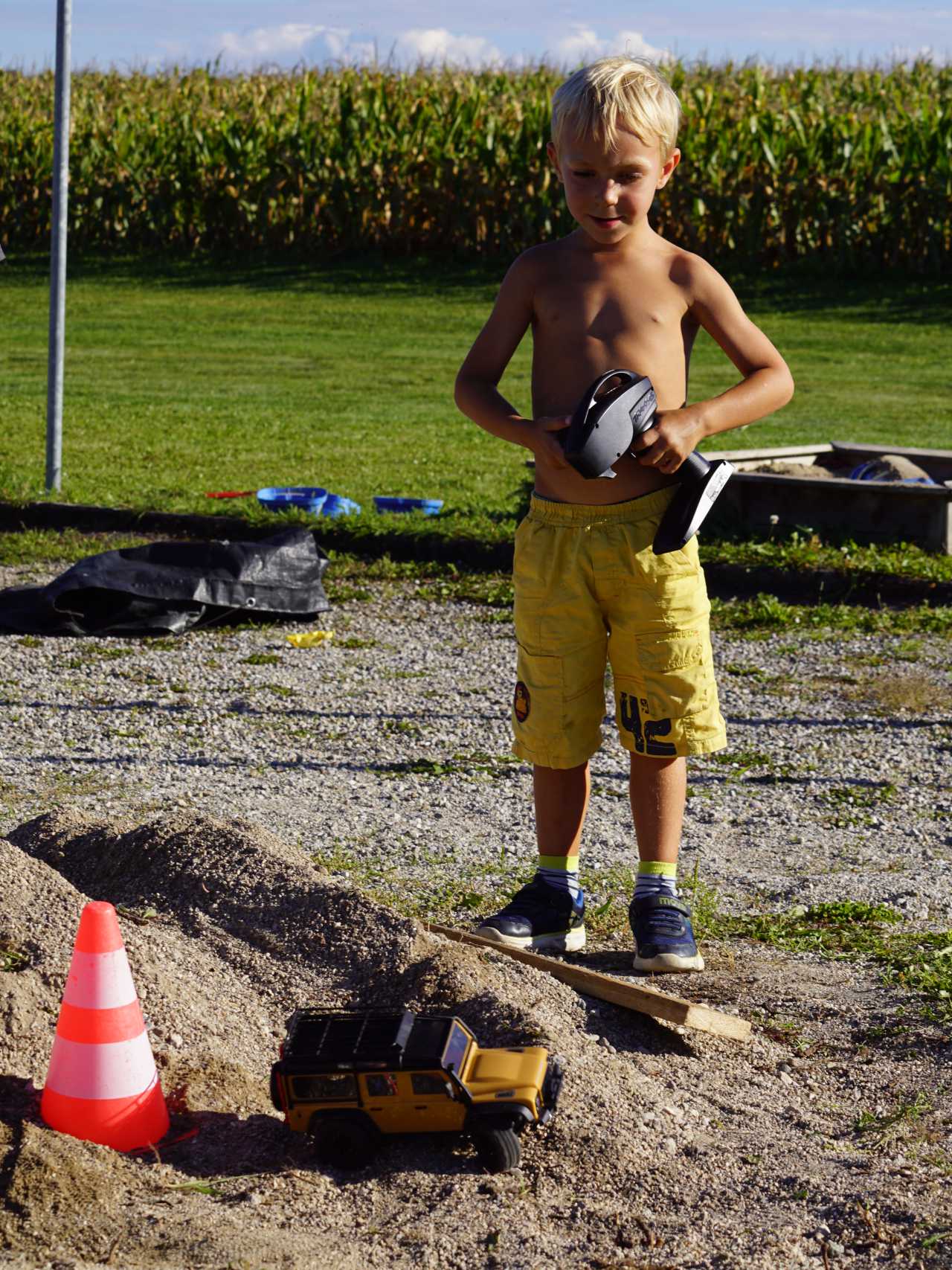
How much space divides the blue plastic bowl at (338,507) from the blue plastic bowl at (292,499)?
48 millimetres

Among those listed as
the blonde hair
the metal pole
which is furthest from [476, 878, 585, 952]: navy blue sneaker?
the metal pole

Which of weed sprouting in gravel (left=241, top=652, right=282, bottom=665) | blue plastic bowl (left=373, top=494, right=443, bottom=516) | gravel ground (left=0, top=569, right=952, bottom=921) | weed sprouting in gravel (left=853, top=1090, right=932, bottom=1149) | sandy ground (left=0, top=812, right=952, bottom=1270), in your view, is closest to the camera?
sandy ground (left=0, top=812, right=952, bottom=1270)

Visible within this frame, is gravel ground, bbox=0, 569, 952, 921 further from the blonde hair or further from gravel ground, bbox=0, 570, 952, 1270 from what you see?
the blonde hair

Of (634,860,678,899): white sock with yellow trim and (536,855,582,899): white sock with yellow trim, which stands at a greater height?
(634,860,678,899): white sock with yellow trim

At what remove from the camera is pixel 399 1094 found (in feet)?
8.85

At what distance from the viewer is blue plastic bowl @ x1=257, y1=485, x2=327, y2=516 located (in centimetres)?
909

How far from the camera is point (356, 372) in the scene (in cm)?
1656

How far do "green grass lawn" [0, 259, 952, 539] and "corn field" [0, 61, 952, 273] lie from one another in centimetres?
79

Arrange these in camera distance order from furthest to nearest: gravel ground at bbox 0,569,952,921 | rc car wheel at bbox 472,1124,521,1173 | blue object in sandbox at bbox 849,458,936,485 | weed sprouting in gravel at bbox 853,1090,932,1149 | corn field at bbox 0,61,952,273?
1. corn field at bbox 0,61,952,273
2. blue object in sandbox at bbox 849,458,936,485
3. gravel ground at bbox 0,569,952,921
4. weed sprouting in gravel at bbox 853,1090,932,1149
5. rc car wheel at bbox 472,1124,521,1173

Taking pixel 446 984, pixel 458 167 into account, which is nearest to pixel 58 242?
pixel 446 984

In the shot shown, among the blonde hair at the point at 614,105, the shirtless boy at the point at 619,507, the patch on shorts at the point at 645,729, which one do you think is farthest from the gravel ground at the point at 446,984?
the blonde hair at the point at 614,105

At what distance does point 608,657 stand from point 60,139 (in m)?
6.61

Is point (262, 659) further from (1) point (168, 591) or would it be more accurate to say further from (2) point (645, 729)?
(2) point (645, 729)

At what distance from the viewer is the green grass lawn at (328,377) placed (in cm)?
1070
